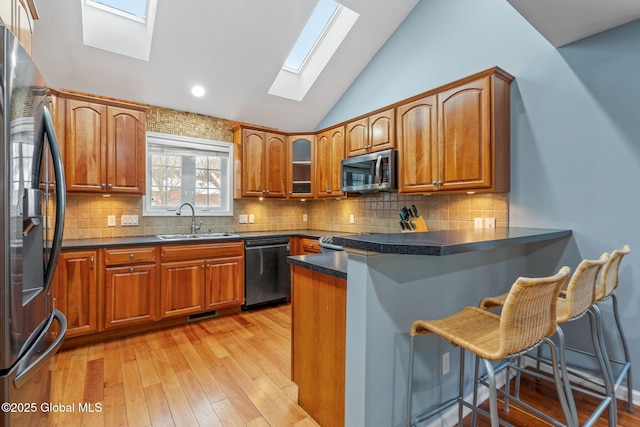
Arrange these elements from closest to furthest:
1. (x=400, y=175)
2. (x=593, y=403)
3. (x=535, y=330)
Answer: (x=535, y=330) → (x=593, y=403) → (x=400, y=175)

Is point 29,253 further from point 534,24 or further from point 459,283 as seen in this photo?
point 534,24

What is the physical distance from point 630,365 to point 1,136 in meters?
3.38

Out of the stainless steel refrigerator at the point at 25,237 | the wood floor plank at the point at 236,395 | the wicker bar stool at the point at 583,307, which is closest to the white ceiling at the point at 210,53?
the stainless steel refrigerator at the point at 25,237

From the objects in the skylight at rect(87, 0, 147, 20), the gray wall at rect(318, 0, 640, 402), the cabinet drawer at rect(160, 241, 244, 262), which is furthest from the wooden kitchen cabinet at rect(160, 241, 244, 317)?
the gray wall at rect(318, 0, 640, 402)

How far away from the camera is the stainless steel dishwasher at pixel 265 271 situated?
11.9ft

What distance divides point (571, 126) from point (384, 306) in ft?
6.74

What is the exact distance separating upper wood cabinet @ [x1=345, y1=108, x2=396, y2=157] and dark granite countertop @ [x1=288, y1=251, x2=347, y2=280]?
1.69 m

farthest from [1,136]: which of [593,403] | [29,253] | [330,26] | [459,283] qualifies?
[330,26]

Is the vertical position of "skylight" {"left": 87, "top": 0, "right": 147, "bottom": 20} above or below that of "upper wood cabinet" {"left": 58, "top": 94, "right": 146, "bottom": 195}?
above

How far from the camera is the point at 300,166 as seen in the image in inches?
170

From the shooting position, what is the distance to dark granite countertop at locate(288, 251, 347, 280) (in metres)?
1.53

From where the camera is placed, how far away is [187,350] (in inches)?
105

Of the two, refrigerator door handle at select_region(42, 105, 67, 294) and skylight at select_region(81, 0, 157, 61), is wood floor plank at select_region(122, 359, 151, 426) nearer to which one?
refrigerator door handle at select_region(42, 105, 67, 294)

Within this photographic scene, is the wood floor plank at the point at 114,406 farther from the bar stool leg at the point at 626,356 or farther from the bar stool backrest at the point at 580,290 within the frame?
the bar stool leg at the point at 626,356
